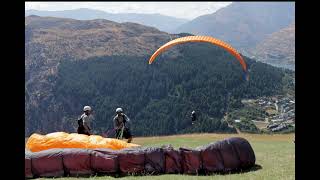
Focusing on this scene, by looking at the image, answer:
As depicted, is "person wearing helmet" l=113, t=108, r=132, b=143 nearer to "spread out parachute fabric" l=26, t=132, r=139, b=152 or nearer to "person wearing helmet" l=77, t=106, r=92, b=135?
"person wearing helmet" l=77, t=106, r=92, b=135

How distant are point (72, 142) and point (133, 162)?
345cm

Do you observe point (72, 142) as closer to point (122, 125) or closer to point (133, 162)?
point (133, 162)

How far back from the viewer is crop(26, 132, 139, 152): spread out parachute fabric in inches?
659

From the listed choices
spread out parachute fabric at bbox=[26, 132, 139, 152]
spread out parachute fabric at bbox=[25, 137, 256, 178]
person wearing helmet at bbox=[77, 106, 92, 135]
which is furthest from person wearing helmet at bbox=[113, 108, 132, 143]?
spread out parachute fabric at bbox=[25, 137, 256, 178]

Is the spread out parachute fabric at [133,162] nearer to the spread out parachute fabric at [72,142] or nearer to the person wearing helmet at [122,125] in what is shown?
the spread out parachute fabric at [72,142]

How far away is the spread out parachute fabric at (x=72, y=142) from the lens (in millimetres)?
16734

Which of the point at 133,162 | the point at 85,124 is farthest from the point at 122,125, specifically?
the point at 133,162

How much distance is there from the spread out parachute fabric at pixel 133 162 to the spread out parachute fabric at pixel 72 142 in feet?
6.00

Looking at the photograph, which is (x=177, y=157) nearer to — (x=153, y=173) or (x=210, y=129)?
(x=153, y=173)

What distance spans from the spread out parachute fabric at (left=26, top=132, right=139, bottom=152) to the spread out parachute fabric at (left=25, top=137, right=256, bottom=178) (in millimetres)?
1829

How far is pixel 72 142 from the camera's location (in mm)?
16906
